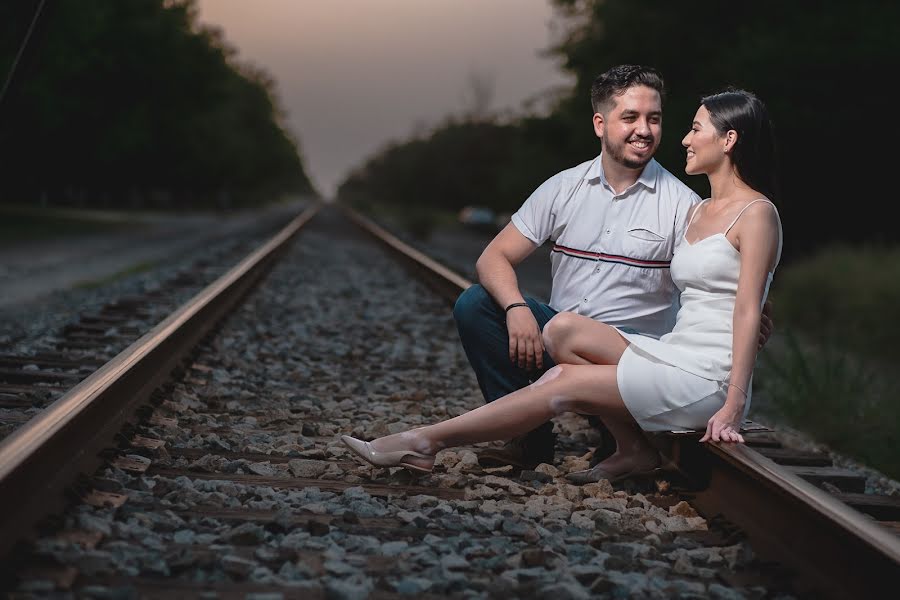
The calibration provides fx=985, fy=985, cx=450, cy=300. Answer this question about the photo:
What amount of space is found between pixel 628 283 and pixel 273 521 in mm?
1576

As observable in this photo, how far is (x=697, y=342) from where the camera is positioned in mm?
3168

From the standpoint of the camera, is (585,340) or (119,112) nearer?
(585,340)

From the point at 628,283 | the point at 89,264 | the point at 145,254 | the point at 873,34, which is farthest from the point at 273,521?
the point at 873,34

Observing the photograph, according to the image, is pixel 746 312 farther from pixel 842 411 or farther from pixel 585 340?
pixel 842 411

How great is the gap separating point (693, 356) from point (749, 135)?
72cm

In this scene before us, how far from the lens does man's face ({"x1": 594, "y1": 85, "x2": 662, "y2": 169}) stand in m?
3.47

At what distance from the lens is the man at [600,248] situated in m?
3.54

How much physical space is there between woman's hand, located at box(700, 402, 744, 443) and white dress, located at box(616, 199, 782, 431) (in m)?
0.11

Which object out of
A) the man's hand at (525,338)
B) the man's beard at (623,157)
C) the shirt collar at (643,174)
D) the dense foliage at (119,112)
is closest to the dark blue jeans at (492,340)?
the man's hand at (525,338)

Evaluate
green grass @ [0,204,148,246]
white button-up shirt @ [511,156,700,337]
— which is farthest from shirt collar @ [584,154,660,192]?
green grass @ [0,204,148,246]

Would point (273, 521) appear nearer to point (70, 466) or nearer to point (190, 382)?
point (70, 466)

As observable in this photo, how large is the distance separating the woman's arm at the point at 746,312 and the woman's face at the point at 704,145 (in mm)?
247

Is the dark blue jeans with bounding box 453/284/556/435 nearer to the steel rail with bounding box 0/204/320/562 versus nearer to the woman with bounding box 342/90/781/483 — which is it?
the woman with bounding box 342/90/781/483

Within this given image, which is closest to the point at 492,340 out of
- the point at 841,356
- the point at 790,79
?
the point at 841,356
